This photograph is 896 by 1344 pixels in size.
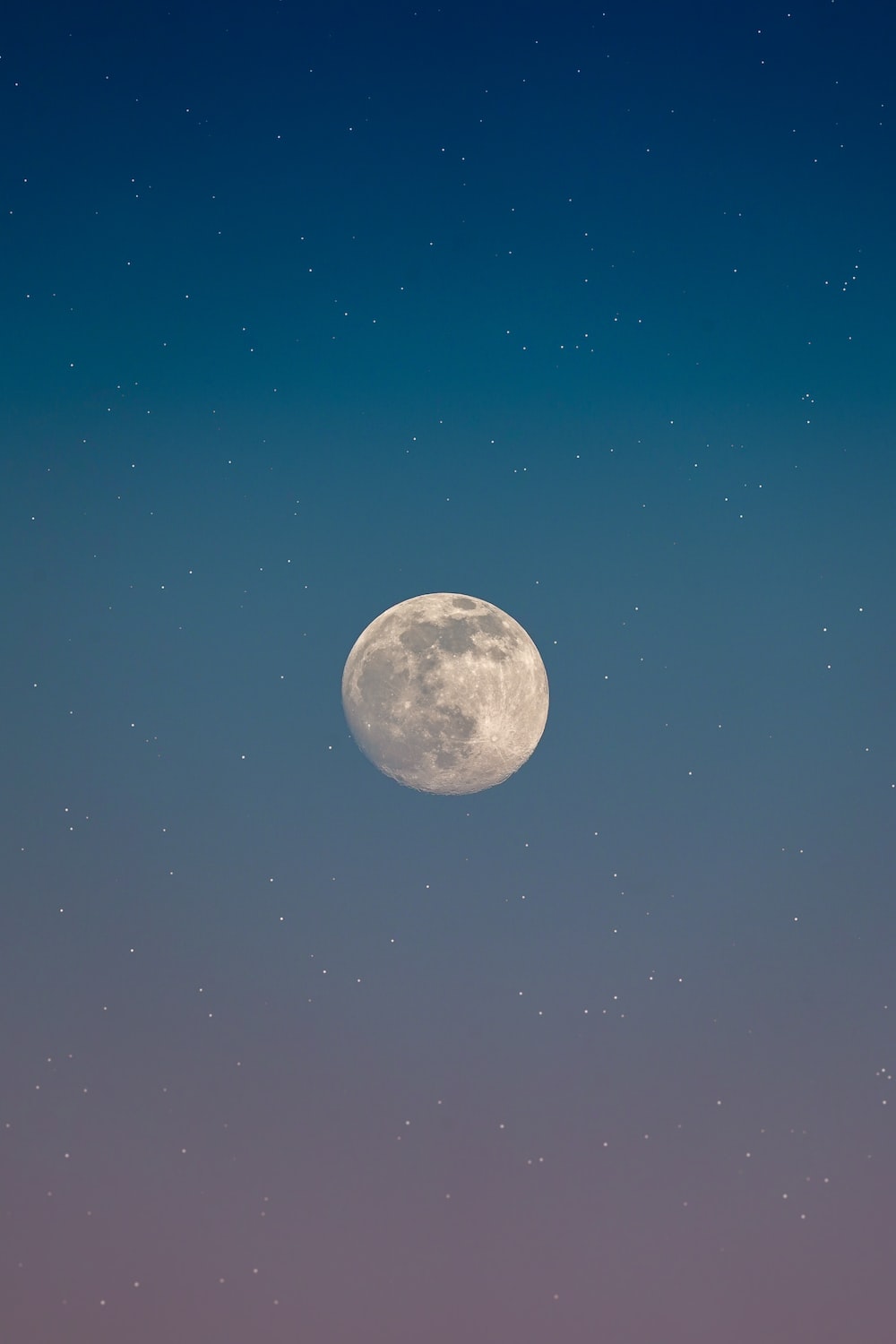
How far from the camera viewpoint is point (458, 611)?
21.3 feet

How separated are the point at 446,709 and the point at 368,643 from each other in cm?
87

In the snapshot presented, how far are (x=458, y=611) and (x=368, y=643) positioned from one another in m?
0.71

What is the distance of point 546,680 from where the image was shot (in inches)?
264

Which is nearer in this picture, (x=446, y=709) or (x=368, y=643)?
(x=446, y=709)

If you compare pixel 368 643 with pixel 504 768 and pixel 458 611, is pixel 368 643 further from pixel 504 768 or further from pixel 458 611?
pixel 504 768

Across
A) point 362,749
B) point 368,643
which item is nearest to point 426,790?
point 362,749

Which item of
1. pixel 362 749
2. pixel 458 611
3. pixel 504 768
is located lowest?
pixel 504 768

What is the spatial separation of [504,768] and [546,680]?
0.82 meters

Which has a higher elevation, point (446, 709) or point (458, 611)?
point (458, 611)

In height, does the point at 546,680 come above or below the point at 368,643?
below

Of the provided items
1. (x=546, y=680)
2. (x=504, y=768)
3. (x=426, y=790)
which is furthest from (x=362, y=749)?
(x=546, y=680)

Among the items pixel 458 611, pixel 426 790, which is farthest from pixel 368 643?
pixel 426 790

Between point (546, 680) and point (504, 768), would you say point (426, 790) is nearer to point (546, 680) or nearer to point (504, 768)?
point (504, 768)

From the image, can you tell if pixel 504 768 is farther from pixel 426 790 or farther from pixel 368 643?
pixel 368 643
